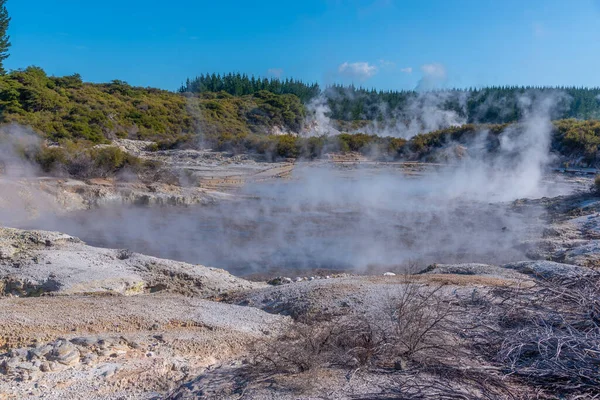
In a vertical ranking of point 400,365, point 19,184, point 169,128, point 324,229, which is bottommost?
point 324,229

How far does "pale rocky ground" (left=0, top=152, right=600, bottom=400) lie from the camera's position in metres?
3.44

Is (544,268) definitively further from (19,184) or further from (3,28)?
(3,28)

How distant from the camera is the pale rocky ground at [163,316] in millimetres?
3439

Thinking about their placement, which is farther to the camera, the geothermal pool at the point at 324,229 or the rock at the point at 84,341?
the geothermal pool at the point at 324,229

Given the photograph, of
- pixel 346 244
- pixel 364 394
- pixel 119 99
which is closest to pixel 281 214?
pixel 346 244

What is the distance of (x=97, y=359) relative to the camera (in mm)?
3895

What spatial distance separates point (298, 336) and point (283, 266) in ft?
17.1

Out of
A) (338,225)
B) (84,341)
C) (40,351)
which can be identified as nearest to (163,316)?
(84,341)

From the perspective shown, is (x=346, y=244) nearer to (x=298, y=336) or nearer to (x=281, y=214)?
(x=281, y=214)

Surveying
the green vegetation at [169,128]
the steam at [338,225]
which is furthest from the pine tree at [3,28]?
the steam at [338,225]

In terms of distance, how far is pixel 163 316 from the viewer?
16.3ft

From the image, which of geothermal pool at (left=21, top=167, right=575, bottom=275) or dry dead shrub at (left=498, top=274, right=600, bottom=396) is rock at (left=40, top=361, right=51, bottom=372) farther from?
geothermal pool at (left=21, top=167, right=575, bottom=275)

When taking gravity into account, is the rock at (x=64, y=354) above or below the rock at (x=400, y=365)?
below

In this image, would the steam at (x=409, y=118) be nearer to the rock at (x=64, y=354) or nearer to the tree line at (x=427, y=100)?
the tree line at (x=427, y=100)
